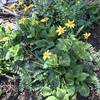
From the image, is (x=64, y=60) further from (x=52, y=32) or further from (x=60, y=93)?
(x=52, y=32)

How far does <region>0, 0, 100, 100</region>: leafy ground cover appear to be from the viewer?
133 inches

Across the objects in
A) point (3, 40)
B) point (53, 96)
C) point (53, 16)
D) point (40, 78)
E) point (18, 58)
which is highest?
point (53, 16)

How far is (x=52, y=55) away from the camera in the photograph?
3.35m

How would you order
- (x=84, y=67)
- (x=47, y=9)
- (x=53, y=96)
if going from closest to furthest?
(x=53, y=96) → (x=84, y=67) → (x=47, y=9)

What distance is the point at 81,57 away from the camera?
3441 millimetres

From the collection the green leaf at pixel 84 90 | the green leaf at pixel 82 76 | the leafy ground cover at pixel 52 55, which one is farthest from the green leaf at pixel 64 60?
the green leaf at pixel 84 90

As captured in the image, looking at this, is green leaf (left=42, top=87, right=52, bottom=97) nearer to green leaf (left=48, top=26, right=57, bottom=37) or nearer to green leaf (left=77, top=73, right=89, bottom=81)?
green leaf (left=77, top=73, right=89, bottom=81)

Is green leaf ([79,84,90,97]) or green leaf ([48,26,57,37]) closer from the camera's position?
green leaf ([79,84,90,97])

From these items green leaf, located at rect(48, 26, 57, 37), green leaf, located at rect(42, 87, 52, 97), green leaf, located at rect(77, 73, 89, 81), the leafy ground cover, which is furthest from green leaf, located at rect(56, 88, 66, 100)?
green leaf, located at rect(48, 26, 57, 37)

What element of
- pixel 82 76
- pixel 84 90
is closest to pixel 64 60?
pixel 82 76

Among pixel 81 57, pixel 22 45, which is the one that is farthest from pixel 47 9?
pixel 81 57

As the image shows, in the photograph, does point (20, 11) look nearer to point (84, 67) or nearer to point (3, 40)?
point (3, 40)

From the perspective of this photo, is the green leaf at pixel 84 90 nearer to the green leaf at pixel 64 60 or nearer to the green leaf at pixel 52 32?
the green leaf at pixel 64 60

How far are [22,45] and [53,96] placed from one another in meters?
0.75
